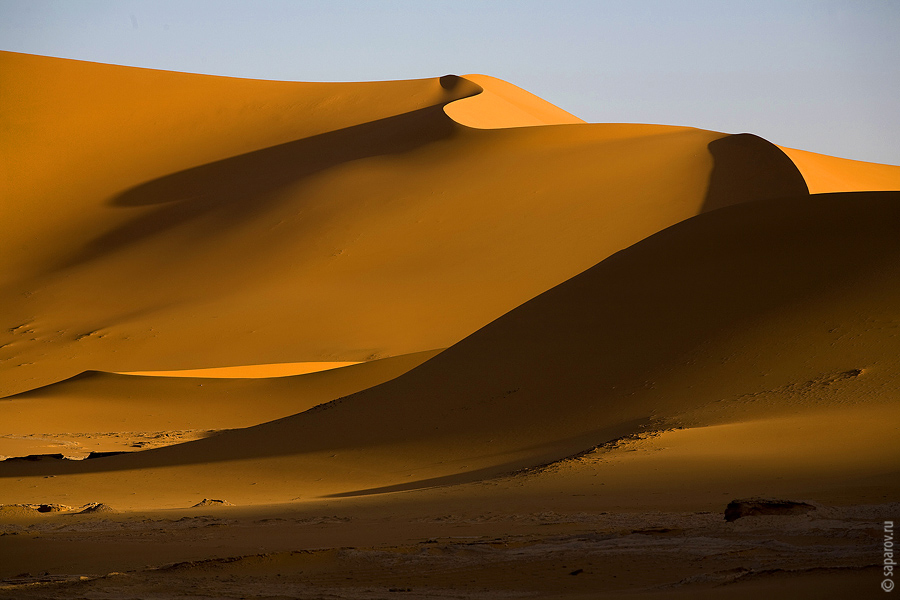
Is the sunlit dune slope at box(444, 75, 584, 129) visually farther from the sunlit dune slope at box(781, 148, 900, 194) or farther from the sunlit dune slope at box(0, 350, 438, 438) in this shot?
the sunlit dune slope at box(0, 350, 438, 438)

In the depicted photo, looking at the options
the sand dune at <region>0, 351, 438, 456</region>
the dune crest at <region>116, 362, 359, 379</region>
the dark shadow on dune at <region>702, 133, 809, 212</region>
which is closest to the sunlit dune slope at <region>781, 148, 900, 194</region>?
the dark shadow on dune at <region>702, 133, 809, 212</region>

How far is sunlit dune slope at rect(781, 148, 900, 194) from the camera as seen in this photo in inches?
979

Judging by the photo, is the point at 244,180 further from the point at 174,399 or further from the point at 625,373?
the point at 625,373

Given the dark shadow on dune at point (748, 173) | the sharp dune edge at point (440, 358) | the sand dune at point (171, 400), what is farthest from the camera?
the dark shadow on dune at point (748, 173)

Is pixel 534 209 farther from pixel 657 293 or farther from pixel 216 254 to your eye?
pixel 657 293

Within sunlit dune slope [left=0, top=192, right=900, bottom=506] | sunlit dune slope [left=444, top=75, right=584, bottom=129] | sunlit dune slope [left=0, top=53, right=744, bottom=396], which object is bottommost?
sunlit dune slope [left=0, top=192, right=900, bottom=506]

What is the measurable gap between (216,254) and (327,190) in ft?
12.9

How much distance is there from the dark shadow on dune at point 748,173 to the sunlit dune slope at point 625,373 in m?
10.7

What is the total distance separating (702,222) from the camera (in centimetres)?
1393

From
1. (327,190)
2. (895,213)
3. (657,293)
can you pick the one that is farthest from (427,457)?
(327,190)

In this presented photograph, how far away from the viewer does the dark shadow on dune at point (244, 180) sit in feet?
91.7

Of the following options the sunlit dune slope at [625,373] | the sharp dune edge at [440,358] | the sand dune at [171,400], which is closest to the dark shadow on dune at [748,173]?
the sharp dune edge at [440,358]

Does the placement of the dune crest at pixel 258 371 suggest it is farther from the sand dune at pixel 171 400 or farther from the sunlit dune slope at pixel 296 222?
the sunlit dune slope at pixel 296 222

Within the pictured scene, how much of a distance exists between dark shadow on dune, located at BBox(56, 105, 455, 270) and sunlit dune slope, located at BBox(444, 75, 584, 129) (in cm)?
99
